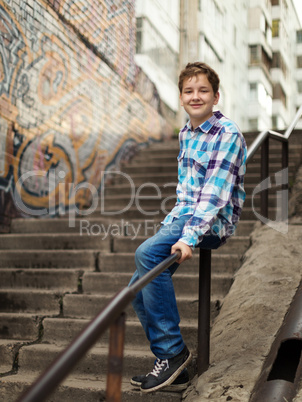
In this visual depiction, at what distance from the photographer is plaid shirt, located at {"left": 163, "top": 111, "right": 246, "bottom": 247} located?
2.35 meters

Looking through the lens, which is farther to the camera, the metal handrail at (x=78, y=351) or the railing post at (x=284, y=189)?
the railing post at (x=284, y=189)

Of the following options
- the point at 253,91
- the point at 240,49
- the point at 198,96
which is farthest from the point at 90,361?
the point at 253,91

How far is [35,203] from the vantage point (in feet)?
18.2

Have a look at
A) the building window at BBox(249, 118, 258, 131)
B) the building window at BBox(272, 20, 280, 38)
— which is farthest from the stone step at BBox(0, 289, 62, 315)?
the building window at BBox(272, 20, 280, 38)

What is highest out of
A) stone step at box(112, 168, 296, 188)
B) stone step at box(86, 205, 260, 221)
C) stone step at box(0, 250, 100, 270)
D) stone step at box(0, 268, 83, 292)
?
stone step at box(112, 168, 296, 188)

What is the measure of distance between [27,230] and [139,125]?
13.4 ft

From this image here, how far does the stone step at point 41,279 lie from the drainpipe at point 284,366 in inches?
69.2

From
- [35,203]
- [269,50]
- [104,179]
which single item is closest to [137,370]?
[35,203]

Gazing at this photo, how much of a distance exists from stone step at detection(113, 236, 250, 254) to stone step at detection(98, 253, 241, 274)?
0.12 meters

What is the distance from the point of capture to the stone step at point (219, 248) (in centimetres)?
412

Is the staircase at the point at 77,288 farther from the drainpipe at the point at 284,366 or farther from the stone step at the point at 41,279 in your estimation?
the drainpipe at the point at 284,366

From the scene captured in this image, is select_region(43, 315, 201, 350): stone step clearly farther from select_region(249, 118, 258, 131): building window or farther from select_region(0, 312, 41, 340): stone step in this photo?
select_region(249, 118, 258, 131): building window

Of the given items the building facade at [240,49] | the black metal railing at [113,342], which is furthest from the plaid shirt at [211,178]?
the building facade at [240,49]

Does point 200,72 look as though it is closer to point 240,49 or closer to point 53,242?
point 53,242
